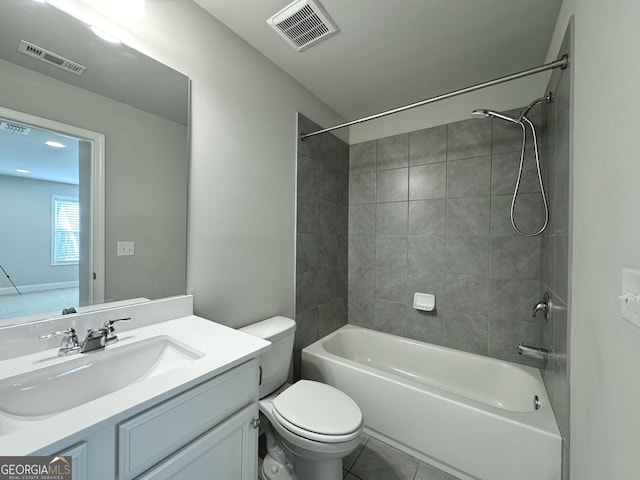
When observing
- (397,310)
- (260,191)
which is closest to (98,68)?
(260,191)

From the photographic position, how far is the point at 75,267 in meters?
1.00

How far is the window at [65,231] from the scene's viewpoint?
958 millimetres

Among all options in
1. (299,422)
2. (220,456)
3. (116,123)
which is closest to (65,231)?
(116,123)

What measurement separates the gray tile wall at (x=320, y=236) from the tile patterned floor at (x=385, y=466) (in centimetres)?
67

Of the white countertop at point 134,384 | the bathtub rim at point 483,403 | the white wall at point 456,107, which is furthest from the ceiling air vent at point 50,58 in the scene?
the white wall at point 456,107

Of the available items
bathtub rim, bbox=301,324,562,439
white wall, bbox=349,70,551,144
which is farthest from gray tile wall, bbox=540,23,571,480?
white wall, bbox=349,70,551,144

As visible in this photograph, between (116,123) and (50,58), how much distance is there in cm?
26

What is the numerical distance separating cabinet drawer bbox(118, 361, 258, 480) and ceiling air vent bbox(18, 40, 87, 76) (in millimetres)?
1256

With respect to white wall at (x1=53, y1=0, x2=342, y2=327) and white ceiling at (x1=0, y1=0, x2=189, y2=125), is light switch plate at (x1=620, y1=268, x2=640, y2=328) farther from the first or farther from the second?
white ceiling at (x1=0, y1=0, x2=189, y2=125)

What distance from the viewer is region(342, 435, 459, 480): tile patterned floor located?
4.69ft

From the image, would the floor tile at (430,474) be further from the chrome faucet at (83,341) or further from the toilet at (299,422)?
→ the chrome faucet at (83,341)

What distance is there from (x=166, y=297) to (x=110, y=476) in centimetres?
74

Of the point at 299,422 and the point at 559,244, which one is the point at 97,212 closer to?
the point at 299,422

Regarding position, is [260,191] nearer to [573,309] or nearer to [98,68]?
[98,68]
